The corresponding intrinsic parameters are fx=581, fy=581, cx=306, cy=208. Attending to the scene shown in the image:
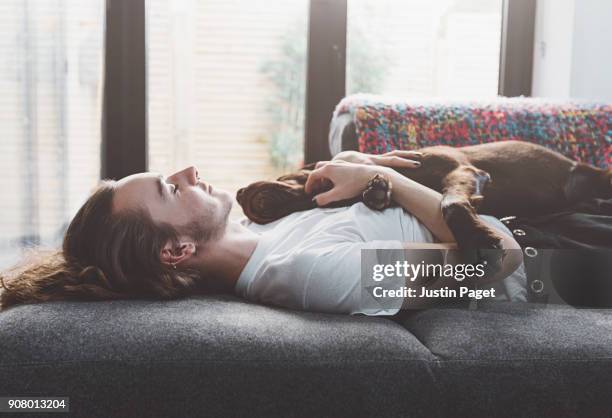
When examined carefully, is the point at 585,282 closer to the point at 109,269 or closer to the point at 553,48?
the point at 109,269

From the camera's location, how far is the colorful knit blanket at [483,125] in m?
1.55

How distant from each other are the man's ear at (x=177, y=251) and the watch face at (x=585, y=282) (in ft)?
2.40

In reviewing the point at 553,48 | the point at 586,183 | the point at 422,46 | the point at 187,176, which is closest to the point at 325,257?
the point at 187,176

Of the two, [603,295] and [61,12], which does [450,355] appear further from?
[61,12]

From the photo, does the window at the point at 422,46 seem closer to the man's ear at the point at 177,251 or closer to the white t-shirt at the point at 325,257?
the white t-shirt at the point at 325,257

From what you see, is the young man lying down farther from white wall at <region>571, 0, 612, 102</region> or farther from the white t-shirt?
white wall at <region>571, 0, 612, 102</region>

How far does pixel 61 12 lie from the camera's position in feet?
6.54

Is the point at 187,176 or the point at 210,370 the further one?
the point at 187,176

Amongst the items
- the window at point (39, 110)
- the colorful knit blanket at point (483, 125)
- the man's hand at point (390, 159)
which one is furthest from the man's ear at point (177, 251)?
the window at point (39, 110)

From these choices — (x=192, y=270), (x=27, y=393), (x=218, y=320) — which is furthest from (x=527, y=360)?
(x=27, y=393)

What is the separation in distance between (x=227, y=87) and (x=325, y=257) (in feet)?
4.41

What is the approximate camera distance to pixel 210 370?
0.85 m

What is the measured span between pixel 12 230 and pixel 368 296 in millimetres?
1501

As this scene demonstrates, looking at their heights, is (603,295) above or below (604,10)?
below
